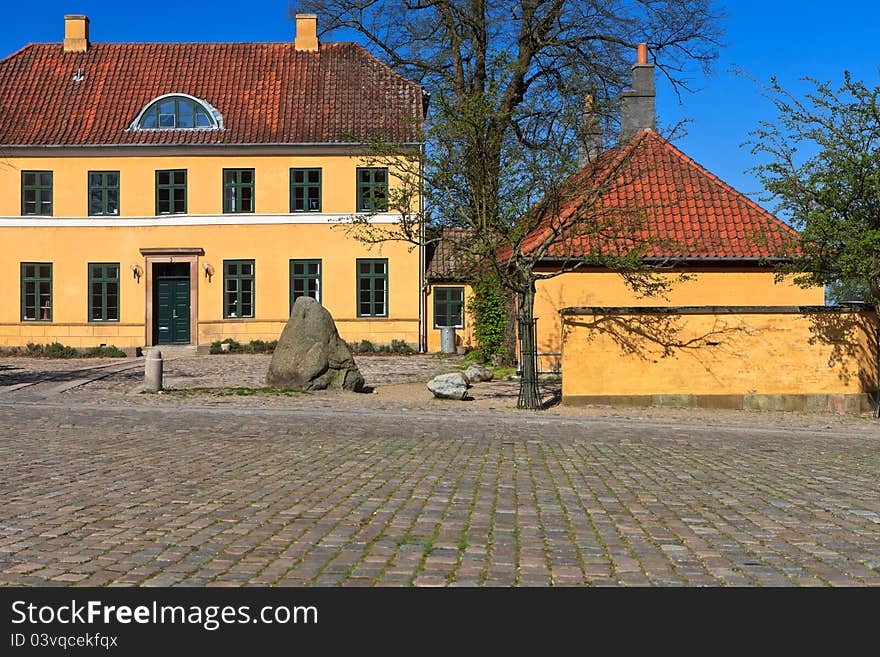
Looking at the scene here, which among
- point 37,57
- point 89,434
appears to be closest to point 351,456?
point 89,434

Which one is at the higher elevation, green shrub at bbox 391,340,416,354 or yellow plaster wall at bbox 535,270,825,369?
yellow plaster wall at bbox 535,270,825,369

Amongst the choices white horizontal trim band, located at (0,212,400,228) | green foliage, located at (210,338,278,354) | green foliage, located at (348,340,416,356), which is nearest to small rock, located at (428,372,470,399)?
green foliage, located at (348,340,416,356)

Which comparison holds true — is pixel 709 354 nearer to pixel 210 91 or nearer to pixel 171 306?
pixel 171 306

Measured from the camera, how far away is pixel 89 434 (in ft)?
40.7

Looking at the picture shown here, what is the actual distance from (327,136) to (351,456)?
25.1 metres

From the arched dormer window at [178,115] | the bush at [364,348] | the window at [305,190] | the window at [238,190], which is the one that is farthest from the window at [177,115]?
the bush at [364,348]

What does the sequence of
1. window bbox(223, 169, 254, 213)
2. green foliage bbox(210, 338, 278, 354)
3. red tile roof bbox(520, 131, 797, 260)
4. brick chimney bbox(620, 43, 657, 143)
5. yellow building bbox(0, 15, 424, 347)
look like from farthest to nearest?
window bbox(223, 169, 254, 213)
yellow building bbox(0, 15, 424, 347)
green foliage bbox(210, 338, 278, 354)
brick chimney bbox(620, 43, 657, 143)
red tile roof bbox(520, 131, 797, 260)

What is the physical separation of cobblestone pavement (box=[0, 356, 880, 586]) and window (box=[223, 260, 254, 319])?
19607 mm

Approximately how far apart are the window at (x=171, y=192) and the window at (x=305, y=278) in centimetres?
444

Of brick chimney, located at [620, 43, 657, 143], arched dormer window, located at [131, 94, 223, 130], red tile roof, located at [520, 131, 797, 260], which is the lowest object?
red tile roof, located at [520, 131, 797, 260]

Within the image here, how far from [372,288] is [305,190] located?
13.6ft

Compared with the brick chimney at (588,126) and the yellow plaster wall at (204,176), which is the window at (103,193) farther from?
the brick chimney at (588,126)

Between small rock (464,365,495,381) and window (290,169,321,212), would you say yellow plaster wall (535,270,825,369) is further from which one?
window (290,169,321,212)

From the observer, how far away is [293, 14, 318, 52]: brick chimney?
37469 millimetres
